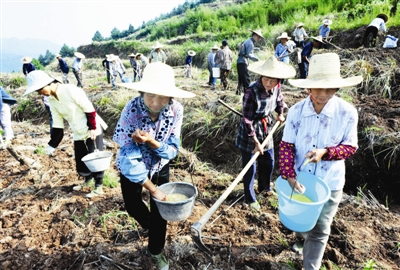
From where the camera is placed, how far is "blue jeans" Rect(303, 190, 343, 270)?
5.59ft

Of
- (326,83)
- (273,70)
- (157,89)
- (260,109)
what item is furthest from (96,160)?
(326,83)

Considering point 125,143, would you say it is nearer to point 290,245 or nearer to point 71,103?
point 71,103

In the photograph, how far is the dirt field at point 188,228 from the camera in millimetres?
2156

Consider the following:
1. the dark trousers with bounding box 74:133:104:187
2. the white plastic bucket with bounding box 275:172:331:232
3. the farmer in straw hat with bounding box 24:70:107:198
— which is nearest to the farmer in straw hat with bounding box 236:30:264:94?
the dark trousers with bounding box 74:133:104:187

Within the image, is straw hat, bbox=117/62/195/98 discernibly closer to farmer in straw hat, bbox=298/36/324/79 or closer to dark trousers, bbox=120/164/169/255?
dark trousers, bbox=120/164/169/255

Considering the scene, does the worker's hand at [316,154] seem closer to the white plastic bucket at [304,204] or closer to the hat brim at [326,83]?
the white plastic bucket at [304,204]

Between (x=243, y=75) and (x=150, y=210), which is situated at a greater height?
(x=243, y=75)

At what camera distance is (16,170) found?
389 cm

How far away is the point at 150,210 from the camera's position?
196 centimetres

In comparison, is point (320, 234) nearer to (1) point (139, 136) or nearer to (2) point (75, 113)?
(1) point (139, 136)

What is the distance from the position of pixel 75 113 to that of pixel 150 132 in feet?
5.19

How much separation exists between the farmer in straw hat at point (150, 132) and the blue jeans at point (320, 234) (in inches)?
42.0

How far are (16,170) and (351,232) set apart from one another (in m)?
4.49

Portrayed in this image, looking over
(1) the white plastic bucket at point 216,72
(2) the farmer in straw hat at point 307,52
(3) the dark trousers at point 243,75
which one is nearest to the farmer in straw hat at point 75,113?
(3) the dark trousers at point 243,75
